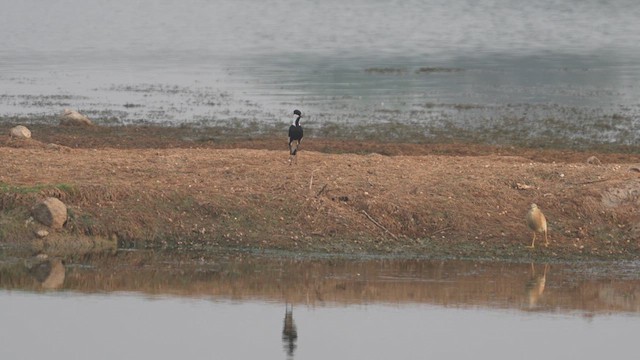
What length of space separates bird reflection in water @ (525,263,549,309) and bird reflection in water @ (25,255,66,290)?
5.03 meters

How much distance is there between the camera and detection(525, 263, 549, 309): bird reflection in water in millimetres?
13836

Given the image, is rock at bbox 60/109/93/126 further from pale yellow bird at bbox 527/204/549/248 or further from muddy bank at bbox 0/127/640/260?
pale yellow bird at bbox 527/204/549/248

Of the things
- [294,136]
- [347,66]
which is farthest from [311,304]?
[347,66]

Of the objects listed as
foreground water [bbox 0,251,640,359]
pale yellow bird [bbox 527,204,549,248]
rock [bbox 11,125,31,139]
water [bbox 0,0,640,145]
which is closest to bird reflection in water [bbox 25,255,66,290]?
foreground water [bbox 0,251,640,359]

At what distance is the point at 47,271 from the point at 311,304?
3.24 m

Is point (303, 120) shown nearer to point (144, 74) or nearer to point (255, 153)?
point (255, 153)

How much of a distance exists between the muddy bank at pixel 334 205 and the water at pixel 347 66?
731cm

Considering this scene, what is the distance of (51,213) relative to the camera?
51.7 feet

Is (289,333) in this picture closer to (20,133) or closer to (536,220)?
(536,220)

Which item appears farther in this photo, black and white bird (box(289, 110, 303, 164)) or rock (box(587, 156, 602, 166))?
rock (box(587, 156, 602, 166))

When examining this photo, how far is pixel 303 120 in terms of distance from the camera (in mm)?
26531

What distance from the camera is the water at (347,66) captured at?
27.2 metres

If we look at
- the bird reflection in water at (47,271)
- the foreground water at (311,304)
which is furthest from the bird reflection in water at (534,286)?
→ the bird reflection in water at (47,271)

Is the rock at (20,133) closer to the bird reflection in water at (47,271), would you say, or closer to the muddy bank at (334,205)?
the muddy bank at (334,205)
